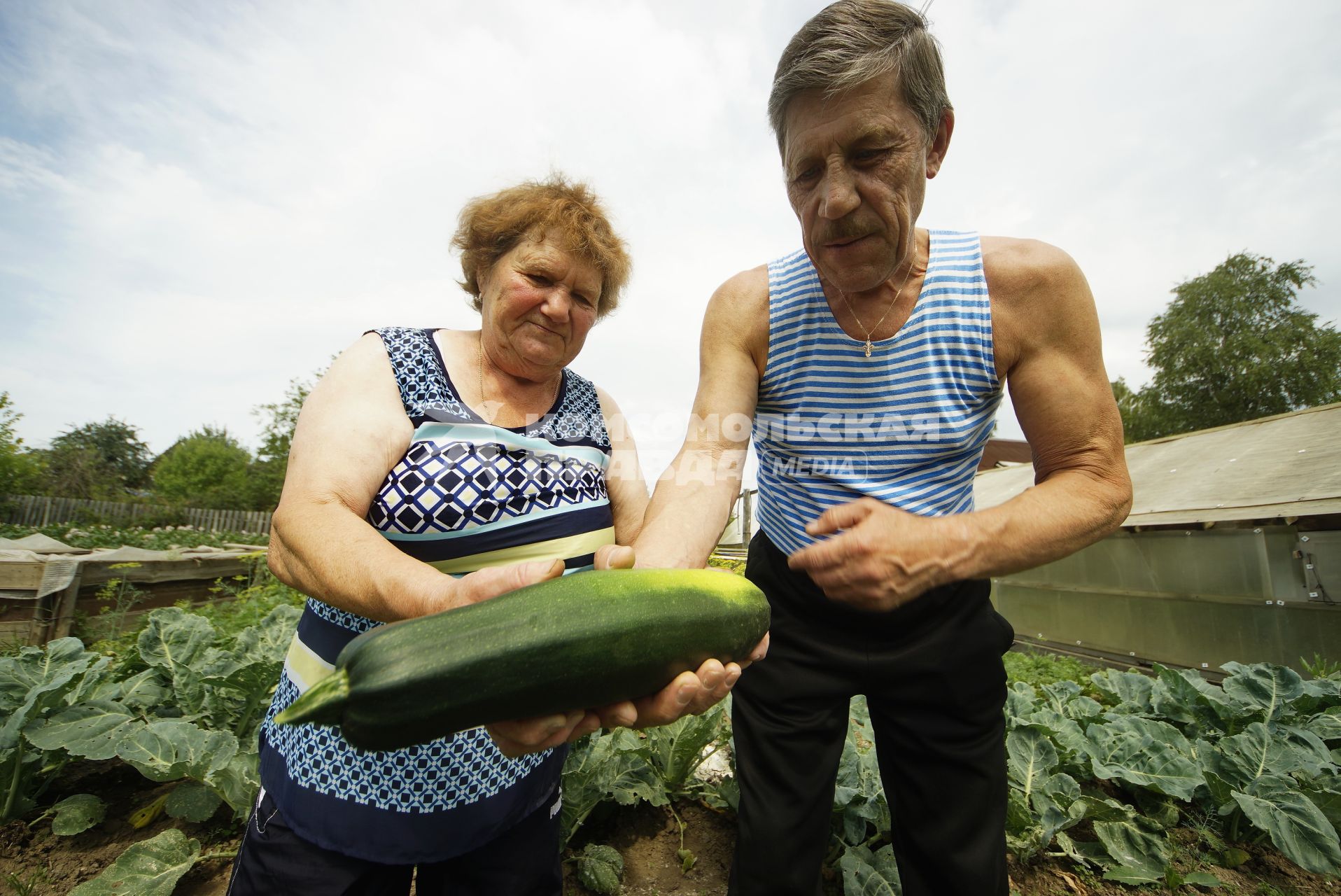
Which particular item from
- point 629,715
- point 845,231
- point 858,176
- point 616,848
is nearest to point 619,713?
point 629,715

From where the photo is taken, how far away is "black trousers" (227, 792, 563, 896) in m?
1.56

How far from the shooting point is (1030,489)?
1835 mm

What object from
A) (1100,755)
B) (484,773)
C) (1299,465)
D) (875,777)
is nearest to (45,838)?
(484,773)

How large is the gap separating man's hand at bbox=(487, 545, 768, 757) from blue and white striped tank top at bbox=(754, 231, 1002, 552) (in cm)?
71

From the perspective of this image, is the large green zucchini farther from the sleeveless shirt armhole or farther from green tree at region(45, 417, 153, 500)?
green tree at region(45, 417, 153, 500)

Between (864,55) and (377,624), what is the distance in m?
2.09

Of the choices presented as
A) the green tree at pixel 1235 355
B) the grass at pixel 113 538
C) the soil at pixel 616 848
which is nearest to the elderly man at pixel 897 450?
the soil at pixel 616 848

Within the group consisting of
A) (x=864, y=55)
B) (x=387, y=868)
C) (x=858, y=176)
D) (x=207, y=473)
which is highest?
(x=207, y=473)

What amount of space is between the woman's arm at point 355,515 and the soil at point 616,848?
1.97 metres

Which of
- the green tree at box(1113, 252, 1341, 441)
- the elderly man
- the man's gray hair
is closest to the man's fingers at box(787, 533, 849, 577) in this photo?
the elderly man

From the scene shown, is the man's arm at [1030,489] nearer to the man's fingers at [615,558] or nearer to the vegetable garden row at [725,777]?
the man's fingers at [615,558]

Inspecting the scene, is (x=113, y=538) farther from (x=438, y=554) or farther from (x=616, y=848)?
(x=438, y=554)

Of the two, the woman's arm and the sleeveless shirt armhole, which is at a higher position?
the sleeveless shirt armhole

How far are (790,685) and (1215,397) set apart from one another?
126 ft
